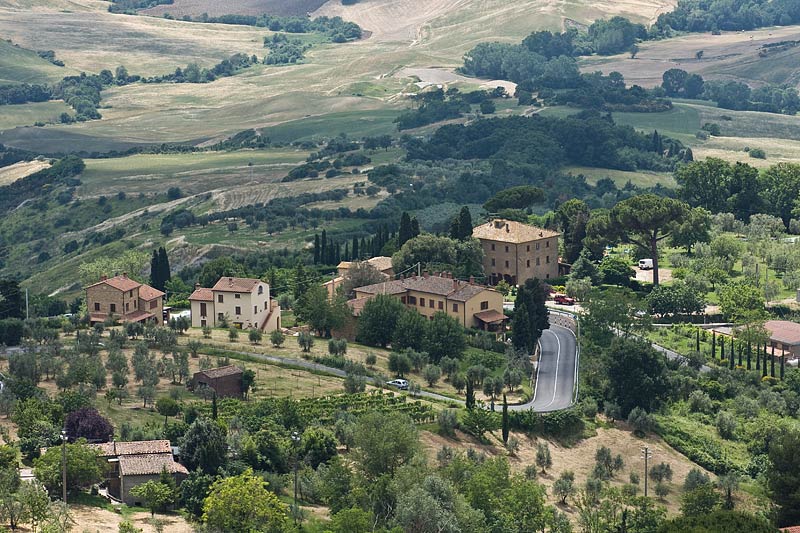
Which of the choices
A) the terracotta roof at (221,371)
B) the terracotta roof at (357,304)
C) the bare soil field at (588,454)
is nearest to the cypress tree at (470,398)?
the bare soil field at (588,454)

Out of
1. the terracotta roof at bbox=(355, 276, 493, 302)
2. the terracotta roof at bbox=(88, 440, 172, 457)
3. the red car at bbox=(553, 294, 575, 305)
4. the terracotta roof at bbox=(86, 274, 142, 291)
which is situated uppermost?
the terracotta roof at bbox=(86, 274, 142, 291)

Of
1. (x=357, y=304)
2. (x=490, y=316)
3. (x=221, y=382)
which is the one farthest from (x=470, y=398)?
(x=357, y=304)

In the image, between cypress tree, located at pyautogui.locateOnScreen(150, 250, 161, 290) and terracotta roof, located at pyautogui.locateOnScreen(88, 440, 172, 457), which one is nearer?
terracotta roof, located at pyautogui.locateOnScreen(88, 440, 172, 457)

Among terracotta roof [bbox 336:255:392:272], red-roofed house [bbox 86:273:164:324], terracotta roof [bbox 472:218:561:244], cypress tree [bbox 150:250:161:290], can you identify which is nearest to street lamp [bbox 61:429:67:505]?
red-roofed house [bbox 86:273:164:324]

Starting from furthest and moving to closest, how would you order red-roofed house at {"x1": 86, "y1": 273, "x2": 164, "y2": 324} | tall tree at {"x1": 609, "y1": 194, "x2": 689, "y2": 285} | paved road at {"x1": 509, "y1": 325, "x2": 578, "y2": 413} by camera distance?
tall tree at {"x1": 609, "y1": 194, "x2": 689, "y2": 285} < red-roofed house at {"x1": 86, "y1": 273, "x2": 164, "y2": 324} < paved road at {"x1": 509, "y1": 325, "x2": 578, "y2": 413}

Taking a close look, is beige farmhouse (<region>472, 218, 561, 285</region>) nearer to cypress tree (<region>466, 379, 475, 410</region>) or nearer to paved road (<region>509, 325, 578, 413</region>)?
paved road (<region>509, 325, 578, 413</region>)

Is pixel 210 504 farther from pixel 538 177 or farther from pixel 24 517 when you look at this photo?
pixel 538 177
